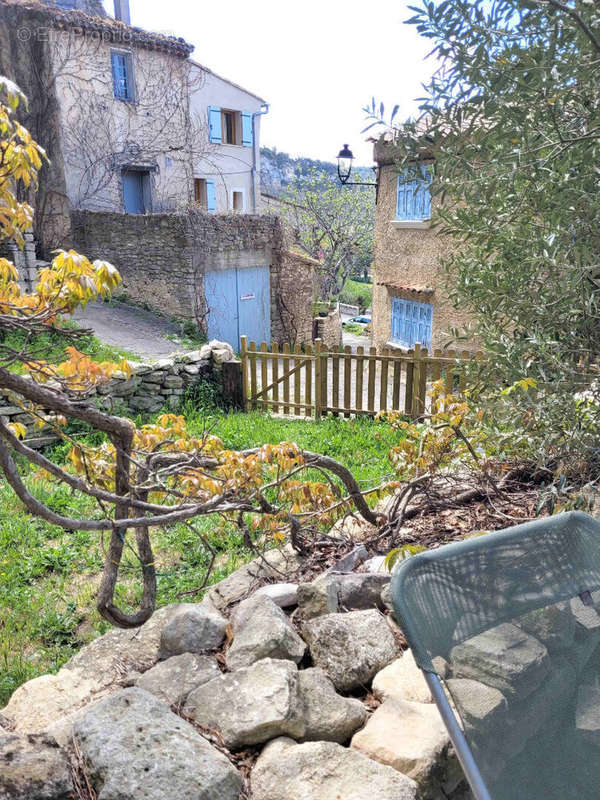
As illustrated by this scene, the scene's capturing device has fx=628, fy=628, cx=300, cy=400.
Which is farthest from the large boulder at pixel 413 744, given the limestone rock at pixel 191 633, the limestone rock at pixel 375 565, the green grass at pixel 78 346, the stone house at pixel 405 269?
the stone house at pixel 405 269

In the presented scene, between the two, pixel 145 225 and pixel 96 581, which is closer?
pixel 96 581

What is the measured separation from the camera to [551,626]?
1.72 m

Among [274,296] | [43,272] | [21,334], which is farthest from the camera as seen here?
[274,296]

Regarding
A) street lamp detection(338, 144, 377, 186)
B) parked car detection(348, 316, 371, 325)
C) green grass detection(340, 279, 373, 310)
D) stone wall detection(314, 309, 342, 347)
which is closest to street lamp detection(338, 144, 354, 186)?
street lamp detection(338, 144, 377, 186)

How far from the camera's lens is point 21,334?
32.1ft

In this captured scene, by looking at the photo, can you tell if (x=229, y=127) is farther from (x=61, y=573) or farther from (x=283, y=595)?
(x=283, y=595)

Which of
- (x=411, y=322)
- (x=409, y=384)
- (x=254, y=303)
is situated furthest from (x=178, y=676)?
(x=254, y=303)

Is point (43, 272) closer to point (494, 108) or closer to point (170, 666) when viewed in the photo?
point (170, 666)

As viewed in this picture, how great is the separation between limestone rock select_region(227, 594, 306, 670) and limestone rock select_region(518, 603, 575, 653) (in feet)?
3.66

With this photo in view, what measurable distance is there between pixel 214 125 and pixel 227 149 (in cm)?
93

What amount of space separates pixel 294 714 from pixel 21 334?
29.7ft

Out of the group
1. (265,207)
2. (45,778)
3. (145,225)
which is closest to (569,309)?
(45,778)

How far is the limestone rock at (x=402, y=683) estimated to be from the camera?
224cm

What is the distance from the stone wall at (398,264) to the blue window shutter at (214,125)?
6.93 m
